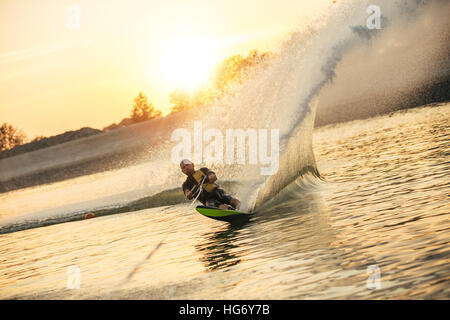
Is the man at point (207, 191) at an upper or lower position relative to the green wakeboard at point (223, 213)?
upper

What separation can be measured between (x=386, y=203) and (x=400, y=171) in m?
3.61

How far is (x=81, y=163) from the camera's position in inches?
2527

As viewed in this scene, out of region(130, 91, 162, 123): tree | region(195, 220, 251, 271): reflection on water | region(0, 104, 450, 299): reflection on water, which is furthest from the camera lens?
region(130, 91, 162, 123): tree

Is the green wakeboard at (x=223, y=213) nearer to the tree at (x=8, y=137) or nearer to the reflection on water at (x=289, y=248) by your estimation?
the reflection on water at (x=289, y=248)

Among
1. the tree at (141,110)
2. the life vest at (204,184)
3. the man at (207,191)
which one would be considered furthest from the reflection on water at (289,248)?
the tree at (141,110)

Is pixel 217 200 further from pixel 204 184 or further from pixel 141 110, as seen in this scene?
pixel 141 110

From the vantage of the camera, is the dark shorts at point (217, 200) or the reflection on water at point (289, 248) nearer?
the reflection on water at point (289, 248)

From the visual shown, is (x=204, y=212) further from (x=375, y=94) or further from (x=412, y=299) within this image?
(x=375, y=94)

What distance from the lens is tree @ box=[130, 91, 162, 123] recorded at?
114m

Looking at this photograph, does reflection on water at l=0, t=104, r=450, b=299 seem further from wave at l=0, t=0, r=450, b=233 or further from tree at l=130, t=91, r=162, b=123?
tree at l=130, t=91, r=162, b=123

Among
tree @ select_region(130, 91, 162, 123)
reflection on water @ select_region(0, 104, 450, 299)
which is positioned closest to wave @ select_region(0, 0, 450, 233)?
reflection on water @ select_region(0, 104, 450, 299)

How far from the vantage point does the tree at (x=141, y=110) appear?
11362 centimetres

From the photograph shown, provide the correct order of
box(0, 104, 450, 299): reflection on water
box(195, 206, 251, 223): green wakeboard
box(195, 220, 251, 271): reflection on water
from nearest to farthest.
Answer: box(0, 104, 450, 299): reflection on water → box(195, 220, 251, 271): reflection on water → box(195, 206, 251, 223): green wakeboard
